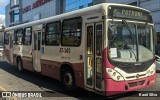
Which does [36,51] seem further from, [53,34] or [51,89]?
[51,89]

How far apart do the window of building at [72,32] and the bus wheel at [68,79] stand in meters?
1.04

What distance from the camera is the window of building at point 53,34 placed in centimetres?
1119

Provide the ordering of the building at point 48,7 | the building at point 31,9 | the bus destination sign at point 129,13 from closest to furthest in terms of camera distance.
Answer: the bus destination sign at point 129,13
the building at point 48,7
the building at point 31,9

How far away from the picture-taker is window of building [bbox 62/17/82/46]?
960cm

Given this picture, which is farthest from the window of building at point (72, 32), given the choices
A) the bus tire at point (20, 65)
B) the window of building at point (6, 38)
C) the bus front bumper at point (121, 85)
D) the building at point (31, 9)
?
the building at point (31, 9)

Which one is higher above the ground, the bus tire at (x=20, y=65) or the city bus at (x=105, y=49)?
the city bus at (x=105, y=49)

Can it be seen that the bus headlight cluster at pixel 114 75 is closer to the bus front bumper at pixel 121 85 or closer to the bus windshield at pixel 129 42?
the bus front bumper at pixel 121 85

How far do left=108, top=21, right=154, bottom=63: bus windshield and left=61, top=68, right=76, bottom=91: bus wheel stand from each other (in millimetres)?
2397

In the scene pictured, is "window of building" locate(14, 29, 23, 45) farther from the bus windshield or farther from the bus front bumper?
the bus front bumper

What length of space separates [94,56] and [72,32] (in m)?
1.83

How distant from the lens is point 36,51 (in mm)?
13570

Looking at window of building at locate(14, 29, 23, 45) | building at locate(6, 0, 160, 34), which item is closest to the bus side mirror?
window of building at locate(14, 29, 23, 45)

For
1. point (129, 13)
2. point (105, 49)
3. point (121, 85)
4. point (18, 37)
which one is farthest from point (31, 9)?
point (121, 85)

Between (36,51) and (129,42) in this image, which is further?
(36,51)
